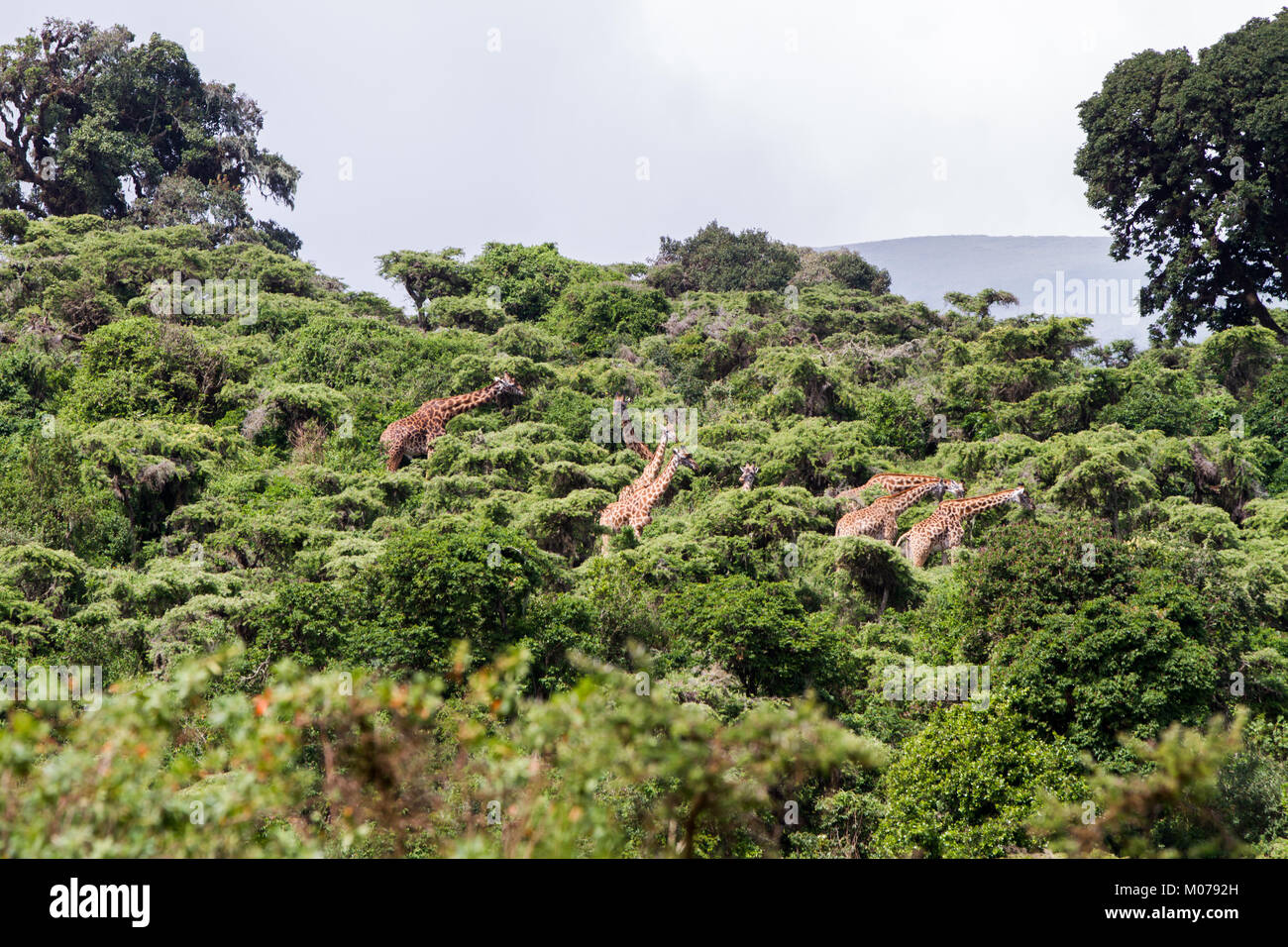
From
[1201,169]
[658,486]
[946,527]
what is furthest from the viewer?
[1201,169]

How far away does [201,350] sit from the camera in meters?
28.0

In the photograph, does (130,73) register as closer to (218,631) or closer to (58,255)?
(58,255)

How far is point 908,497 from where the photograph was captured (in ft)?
70.6

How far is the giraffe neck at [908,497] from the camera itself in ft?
70.0

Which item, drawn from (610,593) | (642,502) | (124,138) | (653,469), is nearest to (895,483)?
(653,469)

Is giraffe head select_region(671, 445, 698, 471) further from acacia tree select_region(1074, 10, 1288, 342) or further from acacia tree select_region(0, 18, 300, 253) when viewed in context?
acacia tree select_region(0, 18, 300, 253)

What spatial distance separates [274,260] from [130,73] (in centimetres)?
1777

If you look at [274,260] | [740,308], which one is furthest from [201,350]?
[740,308]

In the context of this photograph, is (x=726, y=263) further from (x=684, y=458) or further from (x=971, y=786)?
(x=971, y=786)

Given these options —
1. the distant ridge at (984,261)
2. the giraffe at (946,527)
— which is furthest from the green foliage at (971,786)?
the distant ridge at (984,261)

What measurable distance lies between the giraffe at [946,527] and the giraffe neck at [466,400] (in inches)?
430

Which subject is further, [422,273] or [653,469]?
[422,273]

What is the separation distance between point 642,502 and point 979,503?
6131 millimetres
